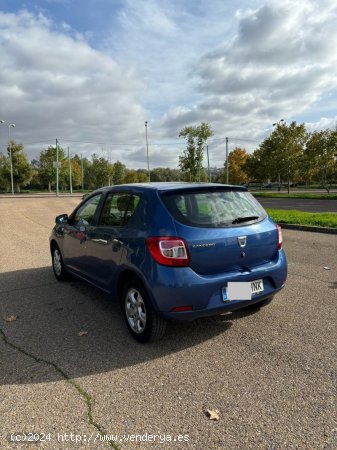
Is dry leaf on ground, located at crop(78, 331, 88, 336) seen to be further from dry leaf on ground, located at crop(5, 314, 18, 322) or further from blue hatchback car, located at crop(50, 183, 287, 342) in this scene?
dry leaf on ground, located at crop(5, 314, 18, 322)

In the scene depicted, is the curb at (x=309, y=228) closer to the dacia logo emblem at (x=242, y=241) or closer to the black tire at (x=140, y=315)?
the dacia logo emblem at (x=242, y=241)

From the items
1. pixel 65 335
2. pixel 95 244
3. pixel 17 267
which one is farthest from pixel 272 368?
pixel 17 267

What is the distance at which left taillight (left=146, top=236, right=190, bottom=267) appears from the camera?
316 centimetres

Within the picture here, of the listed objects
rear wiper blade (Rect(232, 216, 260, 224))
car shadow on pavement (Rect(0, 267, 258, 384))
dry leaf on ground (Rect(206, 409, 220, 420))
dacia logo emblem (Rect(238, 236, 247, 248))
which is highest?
rear wiper blade (Rect(232, 216, 260, 224))

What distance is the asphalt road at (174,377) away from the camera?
229 cm

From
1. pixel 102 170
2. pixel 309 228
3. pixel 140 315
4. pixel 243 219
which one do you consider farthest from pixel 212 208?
pixel 102 170

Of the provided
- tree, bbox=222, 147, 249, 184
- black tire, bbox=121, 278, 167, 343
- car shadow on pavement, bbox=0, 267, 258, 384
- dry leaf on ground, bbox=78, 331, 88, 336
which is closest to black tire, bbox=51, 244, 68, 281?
car shadow on pavement, bbox=0, 267, 258, 384

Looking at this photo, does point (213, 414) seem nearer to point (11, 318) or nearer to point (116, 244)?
point (116, 244)

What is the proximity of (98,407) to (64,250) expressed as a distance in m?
3.16

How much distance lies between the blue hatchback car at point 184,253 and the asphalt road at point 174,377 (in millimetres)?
404

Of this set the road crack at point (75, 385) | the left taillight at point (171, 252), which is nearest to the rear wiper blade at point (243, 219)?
the left taillight at point (171, 252)

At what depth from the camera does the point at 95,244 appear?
429 centimetres

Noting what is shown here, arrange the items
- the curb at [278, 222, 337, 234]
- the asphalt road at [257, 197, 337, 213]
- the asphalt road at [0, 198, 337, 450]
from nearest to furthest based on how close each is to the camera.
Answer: the asphalt road at [0, 198, 337, 450] < the curb at [278, 222, 337, 234] < the asphalt road at [257, 197, 337, 213]

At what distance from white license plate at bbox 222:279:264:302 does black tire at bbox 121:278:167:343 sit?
25.4 inches
